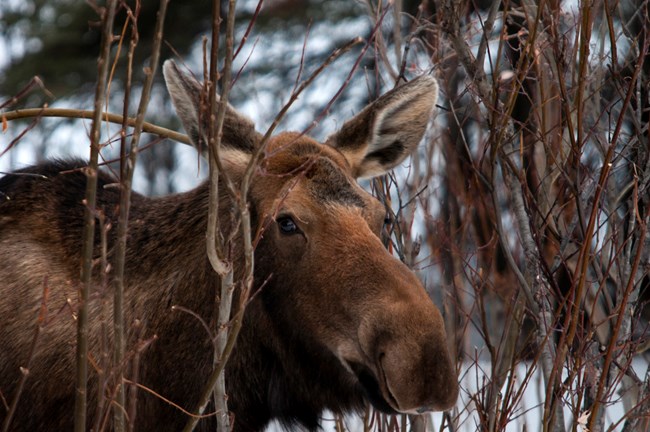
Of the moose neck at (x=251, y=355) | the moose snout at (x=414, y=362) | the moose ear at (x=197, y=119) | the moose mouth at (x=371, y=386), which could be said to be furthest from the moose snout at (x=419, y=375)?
the moose ear at (x=197, y=119)

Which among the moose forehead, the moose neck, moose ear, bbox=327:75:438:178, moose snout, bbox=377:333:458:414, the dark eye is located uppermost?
moose ear, bbox=327:75:438:178

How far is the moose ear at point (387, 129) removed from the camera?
4504 mm

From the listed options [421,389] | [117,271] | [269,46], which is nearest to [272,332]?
[421,389]

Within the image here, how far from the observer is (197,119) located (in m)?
4.17

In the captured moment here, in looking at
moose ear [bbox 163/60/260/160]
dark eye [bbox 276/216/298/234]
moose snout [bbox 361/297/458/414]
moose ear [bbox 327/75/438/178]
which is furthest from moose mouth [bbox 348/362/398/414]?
moose ear [bbox 327/75/438/178]

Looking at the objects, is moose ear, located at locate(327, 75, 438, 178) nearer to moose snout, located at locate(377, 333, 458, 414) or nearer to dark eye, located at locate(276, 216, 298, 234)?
dark eye, located at locate(276, 216, 298, 234)

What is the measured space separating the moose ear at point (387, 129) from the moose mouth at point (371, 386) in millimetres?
1243

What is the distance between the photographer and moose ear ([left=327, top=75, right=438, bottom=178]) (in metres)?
4.50

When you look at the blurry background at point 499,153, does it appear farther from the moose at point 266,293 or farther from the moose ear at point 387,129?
the moose at point 266,293

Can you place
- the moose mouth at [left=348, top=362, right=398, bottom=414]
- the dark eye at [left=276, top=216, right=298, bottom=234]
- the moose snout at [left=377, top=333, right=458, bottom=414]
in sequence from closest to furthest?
the moose snout at [left=377, top=333, right=458, bottom=414] < the moose mouth at [left=348, top=362, right=398, bottom=414] < the dark eye at [left=276, top=216, right=298, bottom=234]

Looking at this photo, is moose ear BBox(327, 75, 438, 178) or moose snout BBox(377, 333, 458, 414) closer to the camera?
moose snout BBox(377, 333, 458, 414)

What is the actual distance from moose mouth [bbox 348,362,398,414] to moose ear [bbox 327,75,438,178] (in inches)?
48.9

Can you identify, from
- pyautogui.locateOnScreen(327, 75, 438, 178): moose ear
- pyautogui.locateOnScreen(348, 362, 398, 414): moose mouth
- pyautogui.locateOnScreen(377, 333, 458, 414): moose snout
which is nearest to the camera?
pyautogui.locateOnScreen(377, 333, 458, 414): moose snout

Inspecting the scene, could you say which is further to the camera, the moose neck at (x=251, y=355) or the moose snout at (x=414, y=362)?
the moose neck at (x=251, y=355)
